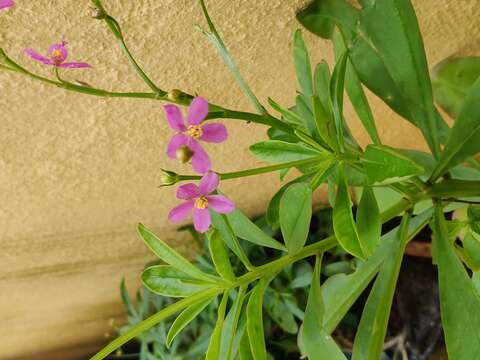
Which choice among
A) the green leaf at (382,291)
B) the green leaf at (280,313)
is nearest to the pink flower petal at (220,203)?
the green leaf at (382,291)

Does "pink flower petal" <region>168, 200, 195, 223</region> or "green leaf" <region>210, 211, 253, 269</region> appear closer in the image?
"pink flower petal" <region>168, 200, 195, 223</region>

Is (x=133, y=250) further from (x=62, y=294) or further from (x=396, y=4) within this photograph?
(x=396, y=4)

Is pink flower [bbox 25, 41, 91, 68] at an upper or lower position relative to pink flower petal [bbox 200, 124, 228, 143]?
upper

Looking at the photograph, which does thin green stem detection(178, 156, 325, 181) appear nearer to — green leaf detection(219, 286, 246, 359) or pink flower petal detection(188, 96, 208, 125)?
pink flower petal detection(188, 96, 208, 125)

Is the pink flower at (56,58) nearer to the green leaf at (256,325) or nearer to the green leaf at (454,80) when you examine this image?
the green leaf at (256,325)

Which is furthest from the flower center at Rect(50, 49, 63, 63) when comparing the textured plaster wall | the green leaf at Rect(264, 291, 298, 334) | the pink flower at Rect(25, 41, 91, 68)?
the green leaf at Rect(264, 291, 298, 334)

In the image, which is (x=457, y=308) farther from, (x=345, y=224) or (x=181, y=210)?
(x=181, y=210)

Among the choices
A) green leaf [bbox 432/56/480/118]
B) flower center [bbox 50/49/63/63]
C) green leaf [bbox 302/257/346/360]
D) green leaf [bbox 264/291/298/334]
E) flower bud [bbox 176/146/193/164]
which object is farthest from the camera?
green leaf [bbox 264/291/298/334]
